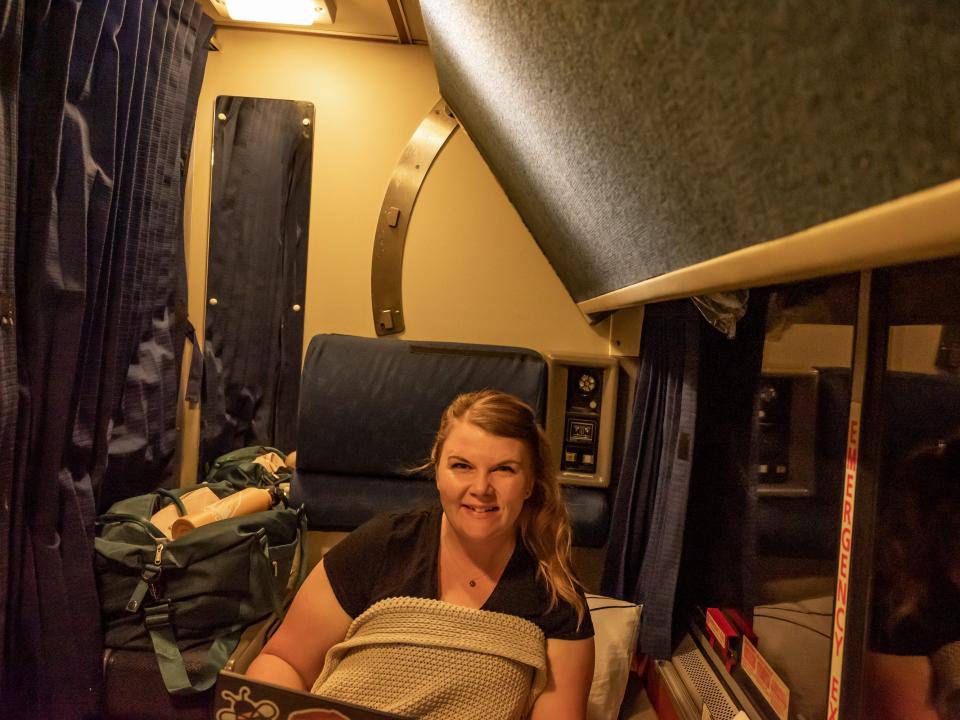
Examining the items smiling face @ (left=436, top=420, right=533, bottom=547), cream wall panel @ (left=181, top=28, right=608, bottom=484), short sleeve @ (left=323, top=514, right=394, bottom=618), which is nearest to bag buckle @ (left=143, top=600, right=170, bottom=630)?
short sleeve @ (left=323, top=514, right=394, bottom=618)

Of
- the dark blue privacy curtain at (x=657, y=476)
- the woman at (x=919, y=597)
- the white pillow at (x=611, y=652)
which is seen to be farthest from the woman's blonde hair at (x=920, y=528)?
the white pillow at (x=611, y=652)

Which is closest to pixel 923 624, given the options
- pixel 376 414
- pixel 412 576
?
pixel 412 576

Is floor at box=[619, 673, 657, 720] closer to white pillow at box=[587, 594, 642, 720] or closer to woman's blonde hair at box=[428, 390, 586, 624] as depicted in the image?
white pillow at box=[587, 594, 642, 720]

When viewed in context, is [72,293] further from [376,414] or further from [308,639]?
[308,639]

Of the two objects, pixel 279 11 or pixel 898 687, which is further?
pixel 279 11

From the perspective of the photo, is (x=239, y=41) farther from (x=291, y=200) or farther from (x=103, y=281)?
(x=103, y=281)

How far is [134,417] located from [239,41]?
135 centimetres

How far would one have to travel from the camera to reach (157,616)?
1460mm

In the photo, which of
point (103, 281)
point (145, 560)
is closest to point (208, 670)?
point (145, 560)

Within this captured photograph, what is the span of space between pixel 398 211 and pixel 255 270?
1.84ft

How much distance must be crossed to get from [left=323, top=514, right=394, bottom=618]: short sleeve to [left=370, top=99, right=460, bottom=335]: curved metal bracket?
3.67 feet

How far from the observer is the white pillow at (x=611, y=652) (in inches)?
60.3

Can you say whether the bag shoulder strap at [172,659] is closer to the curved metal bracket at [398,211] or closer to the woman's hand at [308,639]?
the woman's hand at [308,639]

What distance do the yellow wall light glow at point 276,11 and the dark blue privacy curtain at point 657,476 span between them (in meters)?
1.39
